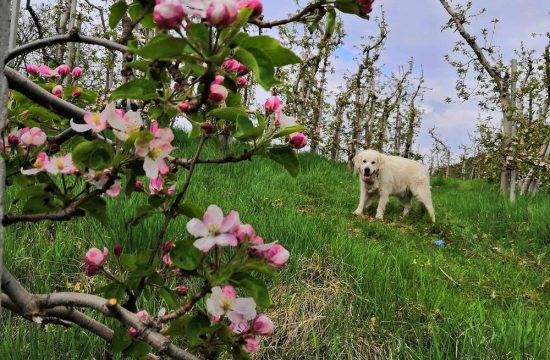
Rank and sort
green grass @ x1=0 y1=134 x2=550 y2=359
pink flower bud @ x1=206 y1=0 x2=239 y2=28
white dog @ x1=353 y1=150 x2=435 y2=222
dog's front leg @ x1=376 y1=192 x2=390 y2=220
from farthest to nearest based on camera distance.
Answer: white dog @ x1=353 y1=150 x2=435 y2=222 → dog's front leg @ x1=376 y1=192 x2=390 y2=220 → green grass @ x1=0 y1=134 x2=550 y2=359 → pink flower bud @ x1=206 y1=0 x2=239 y2=28

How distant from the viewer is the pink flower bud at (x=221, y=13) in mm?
606

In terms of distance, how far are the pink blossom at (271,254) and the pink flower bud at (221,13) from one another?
1.26 feet

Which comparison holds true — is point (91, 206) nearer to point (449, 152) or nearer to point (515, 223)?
point (515, 223)

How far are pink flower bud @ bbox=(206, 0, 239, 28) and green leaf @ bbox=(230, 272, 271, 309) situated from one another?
43 cm

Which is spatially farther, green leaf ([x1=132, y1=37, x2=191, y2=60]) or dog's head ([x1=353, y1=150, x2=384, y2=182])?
dog's head ([x1=353, y1=150, x2=384, y2=182])

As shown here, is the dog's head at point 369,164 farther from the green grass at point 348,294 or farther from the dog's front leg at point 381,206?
the green grass at point 348,294

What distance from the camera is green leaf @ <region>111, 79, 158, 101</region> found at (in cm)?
81

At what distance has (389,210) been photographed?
7.96 m

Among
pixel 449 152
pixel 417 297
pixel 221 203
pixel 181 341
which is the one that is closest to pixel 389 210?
pixel 221 203

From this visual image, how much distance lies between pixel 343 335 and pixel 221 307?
1725mm

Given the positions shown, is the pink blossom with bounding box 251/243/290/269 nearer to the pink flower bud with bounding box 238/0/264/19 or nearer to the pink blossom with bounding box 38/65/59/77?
the pink flower bud with bounding box 238/0/264/19

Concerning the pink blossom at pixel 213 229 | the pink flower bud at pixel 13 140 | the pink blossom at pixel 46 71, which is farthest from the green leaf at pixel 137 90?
the pink blossom at pixel 46 71

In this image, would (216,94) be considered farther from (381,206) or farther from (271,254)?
(381,206)

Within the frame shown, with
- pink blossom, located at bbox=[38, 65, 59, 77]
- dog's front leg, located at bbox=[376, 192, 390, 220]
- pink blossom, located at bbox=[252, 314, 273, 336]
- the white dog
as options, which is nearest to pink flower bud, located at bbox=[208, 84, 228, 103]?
pink blossom, located at bbox=[252, 314, 273, 336]
